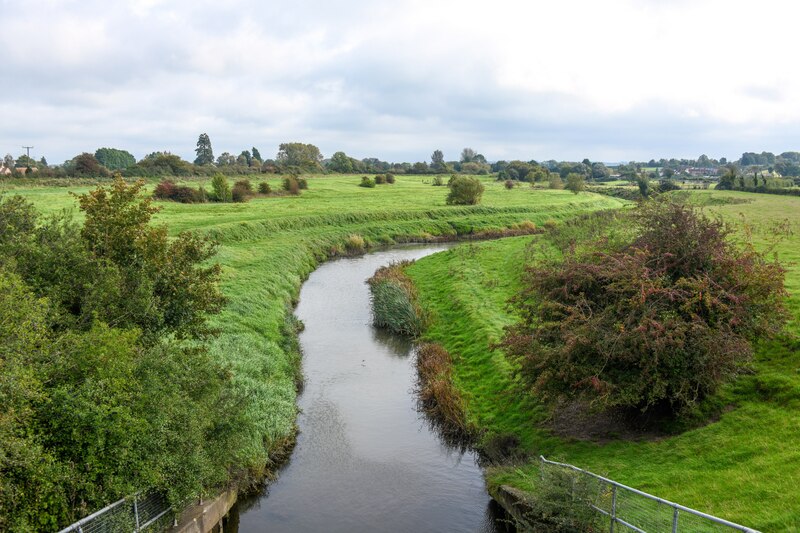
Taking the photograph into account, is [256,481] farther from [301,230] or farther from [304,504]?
[301,230]

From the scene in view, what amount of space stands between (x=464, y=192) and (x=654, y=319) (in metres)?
71.5

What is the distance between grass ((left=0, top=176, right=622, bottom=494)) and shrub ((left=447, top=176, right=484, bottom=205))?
9.38 feet

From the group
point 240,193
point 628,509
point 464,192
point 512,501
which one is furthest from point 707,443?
point 240,193

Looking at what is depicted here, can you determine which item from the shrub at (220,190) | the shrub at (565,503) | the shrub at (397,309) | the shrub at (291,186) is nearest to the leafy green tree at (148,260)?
the shrub at (565,503)

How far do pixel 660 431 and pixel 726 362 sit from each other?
3.10 meters

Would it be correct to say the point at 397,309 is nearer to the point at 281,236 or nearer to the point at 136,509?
the point at 136,509

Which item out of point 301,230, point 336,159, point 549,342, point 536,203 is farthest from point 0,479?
point 336,159

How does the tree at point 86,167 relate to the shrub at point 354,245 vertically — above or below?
above

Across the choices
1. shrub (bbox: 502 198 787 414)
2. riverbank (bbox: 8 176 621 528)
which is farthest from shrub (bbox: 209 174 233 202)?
shrub (bbox: 502 198 787 414)

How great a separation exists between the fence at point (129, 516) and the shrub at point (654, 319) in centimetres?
1084

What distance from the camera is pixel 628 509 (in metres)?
13.2

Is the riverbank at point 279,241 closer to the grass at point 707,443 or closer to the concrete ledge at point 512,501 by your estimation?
the concrete ledge at point 512,501

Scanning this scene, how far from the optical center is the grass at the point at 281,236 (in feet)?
75.6

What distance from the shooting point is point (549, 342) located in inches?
747
